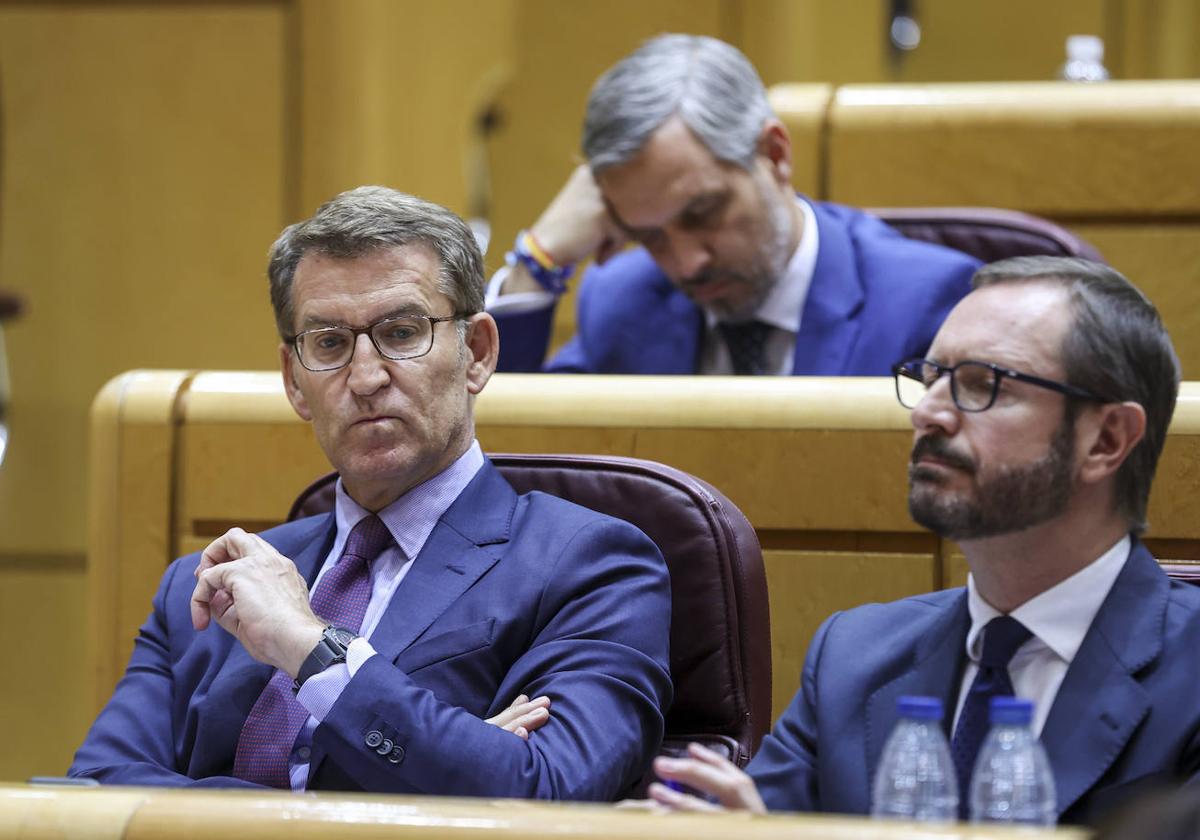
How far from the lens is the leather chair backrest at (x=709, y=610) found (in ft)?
4.80

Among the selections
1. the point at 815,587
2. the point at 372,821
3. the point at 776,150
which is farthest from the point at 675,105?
the point at 372,821

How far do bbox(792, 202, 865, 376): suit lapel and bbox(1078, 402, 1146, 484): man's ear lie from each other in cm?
86

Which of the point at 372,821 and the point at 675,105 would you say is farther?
the point at 675,105

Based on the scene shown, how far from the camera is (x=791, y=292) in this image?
2.22 meters

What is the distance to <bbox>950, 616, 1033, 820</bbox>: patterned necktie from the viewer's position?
1.23 meters

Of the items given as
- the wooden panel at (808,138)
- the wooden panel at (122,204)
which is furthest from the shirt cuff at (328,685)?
the wooden panel at (122,204)

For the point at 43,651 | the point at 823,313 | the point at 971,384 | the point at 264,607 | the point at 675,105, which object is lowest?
the point at 43,651

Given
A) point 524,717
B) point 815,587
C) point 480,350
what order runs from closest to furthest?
1. point 524,717
2. point 480,350
3. point 815,587

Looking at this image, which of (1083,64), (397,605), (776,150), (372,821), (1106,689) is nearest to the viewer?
(372,821)

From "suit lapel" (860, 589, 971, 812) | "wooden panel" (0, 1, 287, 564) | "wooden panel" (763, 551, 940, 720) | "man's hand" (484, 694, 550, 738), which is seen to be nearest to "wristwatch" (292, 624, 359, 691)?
"man's hand" (484, 694, 550, 738)

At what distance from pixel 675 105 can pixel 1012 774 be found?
50.7 inches

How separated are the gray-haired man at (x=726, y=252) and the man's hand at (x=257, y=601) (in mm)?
900

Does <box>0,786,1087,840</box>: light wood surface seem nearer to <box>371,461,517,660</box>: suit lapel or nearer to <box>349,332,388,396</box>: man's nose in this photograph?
<box>371,461,517,660</box>: suit lapel

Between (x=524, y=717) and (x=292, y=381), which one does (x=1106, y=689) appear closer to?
(x=524, y=717)
